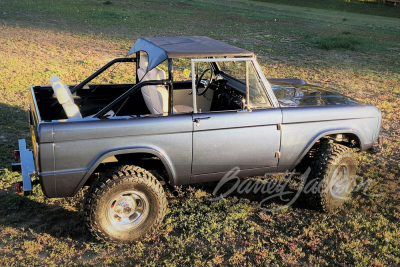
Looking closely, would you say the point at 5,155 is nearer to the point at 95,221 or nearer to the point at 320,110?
the point at 95,221

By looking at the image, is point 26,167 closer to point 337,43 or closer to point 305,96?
point 305,96

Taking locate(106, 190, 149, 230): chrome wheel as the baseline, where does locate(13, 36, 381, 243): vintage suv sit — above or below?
above

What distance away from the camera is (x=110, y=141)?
369 centimetres

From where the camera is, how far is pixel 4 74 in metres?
9.34

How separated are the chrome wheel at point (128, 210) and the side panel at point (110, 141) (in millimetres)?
405

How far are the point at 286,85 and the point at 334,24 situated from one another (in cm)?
1965

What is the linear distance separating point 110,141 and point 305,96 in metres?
2.46

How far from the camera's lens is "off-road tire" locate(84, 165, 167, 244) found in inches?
147

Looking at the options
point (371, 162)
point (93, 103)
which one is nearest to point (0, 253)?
point (93, 103)

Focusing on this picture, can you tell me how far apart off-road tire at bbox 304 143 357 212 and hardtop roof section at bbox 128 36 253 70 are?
1.41 m

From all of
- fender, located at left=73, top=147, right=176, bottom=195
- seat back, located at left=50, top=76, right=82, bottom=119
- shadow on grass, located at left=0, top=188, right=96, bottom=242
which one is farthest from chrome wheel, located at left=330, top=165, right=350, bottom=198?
seat back, located at left=50, top=76, right=82, bottom=119

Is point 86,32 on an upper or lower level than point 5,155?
upper

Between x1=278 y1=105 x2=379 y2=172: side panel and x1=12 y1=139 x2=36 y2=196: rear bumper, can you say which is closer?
x1=12 y1=139 x2=36 y2=196: rear bumper

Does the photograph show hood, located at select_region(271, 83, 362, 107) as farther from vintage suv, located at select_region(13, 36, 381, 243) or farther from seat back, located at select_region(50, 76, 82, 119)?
seat back, located at select_region(50, 76, 82, 119)
